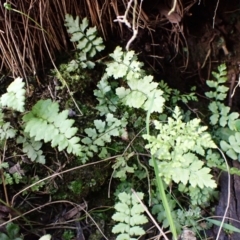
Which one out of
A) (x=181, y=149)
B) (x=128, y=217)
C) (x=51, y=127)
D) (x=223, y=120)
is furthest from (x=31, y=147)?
(x=223, y=120)

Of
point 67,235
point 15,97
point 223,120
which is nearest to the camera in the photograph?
point 15,97

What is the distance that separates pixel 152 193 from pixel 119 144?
234 millimetres

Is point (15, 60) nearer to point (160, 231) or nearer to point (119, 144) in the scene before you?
point (119, 144)

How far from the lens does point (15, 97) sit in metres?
1.48

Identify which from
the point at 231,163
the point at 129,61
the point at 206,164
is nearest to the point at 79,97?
the point at 129,61

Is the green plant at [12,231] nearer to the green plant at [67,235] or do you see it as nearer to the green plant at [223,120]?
the green plant at [67,235]

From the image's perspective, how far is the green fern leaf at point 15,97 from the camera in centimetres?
146

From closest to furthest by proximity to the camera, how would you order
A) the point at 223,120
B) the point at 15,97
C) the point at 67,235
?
the point at 15,97 < the point at 67,235 < the point at 223,120

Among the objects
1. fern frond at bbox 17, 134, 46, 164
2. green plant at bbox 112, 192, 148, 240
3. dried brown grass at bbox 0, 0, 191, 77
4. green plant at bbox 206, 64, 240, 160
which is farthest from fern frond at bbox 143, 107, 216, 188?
dried brown grass at bbox 0, 0, 191, 77

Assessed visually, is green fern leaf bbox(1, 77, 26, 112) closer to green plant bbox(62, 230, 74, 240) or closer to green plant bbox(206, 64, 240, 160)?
green plant bbox(62, 230, 74, 240)

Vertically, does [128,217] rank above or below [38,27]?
below

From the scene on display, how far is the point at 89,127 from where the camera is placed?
1.73 meters

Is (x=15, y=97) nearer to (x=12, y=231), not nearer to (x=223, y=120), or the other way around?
(x=12, y=231)

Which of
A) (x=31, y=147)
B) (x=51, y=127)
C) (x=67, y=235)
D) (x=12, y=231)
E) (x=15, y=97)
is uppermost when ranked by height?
(x=15, y=97)
